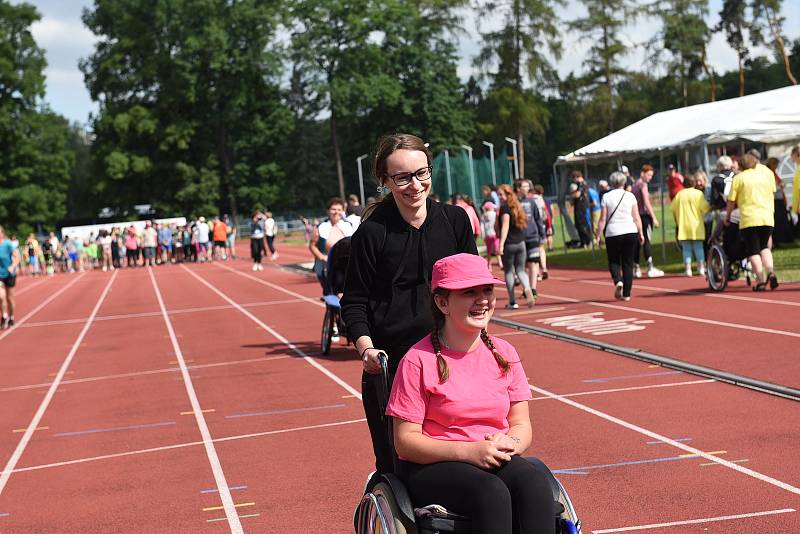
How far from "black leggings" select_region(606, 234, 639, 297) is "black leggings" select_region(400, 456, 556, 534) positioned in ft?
41.8

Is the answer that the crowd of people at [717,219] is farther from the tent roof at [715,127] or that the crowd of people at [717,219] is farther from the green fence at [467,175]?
the green fence at [467,175]

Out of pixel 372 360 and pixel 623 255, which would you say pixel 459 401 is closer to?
pixel 372 360

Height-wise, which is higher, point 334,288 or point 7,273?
point 7,273

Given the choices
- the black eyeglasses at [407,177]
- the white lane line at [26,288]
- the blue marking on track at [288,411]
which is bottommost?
the white lane line at [26,288]

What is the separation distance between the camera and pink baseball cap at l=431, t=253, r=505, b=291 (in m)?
4.23

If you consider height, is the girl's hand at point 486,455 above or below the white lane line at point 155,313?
above

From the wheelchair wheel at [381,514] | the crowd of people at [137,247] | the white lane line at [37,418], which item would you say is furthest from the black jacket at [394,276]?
the crowd of people at [137,247]

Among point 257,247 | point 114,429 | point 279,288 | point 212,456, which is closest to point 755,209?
point 114,429

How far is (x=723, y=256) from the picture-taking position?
16266mm

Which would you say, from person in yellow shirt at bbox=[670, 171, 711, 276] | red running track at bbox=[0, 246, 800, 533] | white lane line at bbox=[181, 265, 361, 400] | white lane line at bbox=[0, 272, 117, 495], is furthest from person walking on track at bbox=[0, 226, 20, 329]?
person in yellow shirt at bbox=[670, 171, 711, 276]

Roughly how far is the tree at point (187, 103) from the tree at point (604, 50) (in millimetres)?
22299

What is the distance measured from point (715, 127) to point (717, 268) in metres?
5.80

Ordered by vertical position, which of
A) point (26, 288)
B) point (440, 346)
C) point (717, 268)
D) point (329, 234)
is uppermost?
point (329, 234)

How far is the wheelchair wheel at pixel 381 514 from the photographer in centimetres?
416
